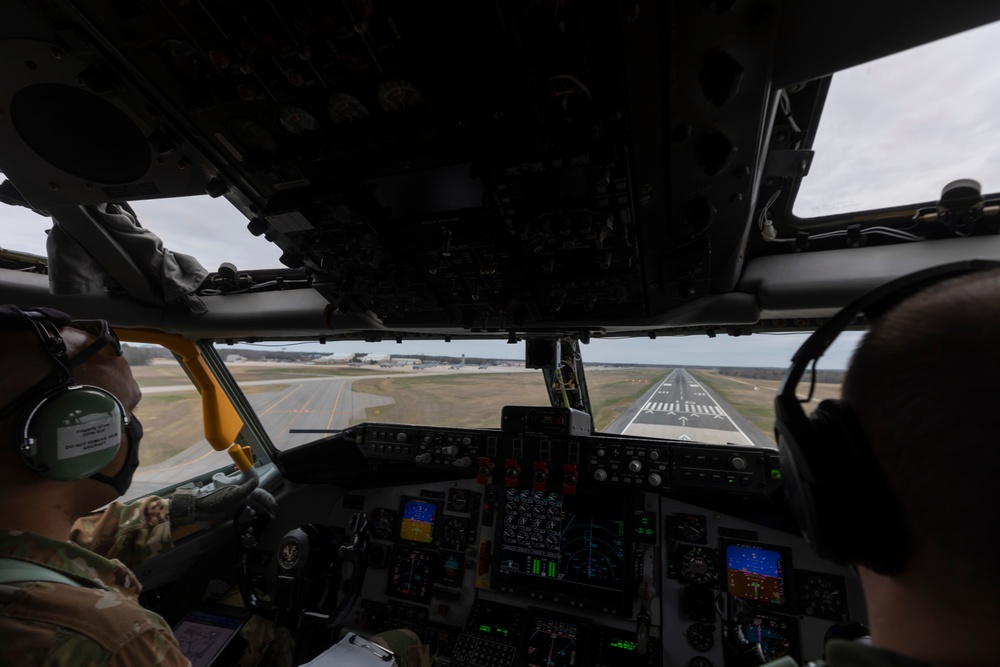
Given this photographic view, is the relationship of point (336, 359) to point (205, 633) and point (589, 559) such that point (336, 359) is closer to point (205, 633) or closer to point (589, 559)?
point (205, 633)

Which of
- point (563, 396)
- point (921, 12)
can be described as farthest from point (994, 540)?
point (563, 396)

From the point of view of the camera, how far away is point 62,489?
107 cm

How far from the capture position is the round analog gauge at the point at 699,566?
240 cm

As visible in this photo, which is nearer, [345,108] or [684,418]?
[345,108]

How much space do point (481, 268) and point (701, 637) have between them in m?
2.53

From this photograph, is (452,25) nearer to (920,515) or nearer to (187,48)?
(187,48)

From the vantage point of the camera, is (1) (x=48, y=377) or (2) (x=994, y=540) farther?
(1) (x=48, y=377)

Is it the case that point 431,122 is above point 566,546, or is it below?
above

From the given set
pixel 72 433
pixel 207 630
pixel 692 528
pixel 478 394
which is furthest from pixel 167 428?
pixel 692 528

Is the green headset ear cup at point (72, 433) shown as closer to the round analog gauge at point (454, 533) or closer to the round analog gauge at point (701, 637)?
the round analog gauge at point (454, 533)

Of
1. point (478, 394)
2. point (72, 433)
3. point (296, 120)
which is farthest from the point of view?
point (478, 394)

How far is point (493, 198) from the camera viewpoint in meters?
1.31

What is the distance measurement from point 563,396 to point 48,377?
301 cm

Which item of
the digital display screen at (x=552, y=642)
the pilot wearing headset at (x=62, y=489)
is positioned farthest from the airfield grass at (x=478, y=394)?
the pilot wearing headset at (x=62, y=489)
